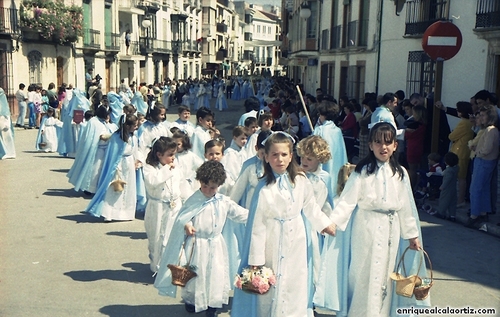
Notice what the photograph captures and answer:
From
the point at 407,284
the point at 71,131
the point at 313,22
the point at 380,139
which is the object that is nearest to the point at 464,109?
the point at 380,139

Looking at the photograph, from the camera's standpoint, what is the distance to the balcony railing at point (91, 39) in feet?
104

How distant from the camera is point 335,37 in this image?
27.0 meters

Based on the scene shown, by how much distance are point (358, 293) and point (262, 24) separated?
106185 mm

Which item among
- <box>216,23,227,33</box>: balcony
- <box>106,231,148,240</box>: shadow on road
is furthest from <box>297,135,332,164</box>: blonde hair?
<box>216,23,227,33</box>: balcony

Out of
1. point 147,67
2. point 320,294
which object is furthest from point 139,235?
point 147,67

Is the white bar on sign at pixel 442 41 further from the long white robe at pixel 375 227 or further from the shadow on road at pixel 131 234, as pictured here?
the long white robe at pixel 375 227

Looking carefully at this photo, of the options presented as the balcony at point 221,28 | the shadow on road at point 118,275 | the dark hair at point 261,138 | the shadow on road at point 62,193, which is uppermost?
the balcony at point 221,28

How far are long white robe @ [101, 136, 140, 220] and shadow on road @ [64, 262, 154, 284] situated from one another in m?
2.26

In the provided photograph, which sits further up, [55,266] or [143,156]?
[143,156]

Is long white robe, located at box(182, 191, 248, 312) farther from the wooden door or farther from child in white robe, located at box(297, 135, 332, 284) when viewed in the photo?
the wooden door

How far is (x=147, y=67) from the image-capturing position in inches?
1832

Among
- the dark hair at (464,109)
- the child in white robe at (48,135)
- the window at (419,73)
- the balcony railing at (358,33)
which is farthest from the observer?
the balcony railing at (358,33)

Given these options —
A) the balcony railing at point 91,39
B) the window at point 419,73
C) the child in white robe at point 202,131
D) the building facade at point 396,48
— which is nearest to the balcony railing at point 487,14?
the building facade at point 396,48

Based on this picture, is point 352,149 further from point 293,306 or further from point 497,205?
point 293,306
